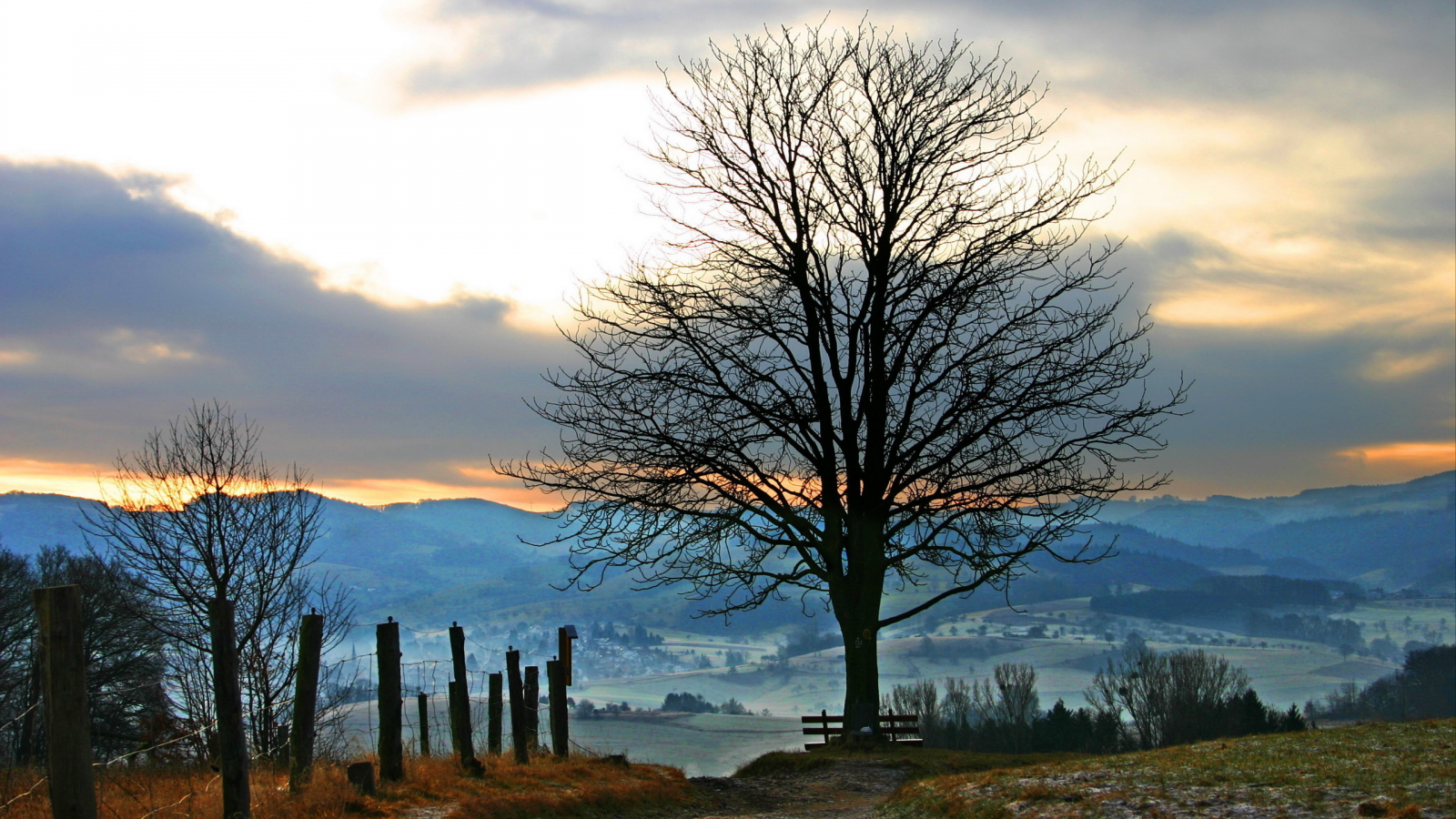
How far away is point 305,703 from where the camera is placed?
11156 millimetres

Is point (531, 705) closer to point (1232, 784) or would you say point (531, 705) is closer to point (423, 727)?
point (423, 727)

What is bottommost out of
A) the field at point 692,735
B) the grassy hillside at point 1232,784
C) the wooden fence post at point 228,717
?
the field at point 692,735

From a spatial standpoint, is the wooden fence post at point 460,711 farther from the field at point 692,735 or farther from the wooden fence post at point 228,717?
the field at point 692,735

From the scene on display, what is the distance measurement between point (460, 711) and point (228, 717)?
4.33m

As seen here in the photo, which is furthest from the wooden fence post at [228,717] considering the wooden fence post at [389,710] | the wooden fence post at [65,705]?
the wooden fence post at [389,710]

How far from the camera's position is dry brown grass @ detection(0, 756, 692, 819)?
10.0m

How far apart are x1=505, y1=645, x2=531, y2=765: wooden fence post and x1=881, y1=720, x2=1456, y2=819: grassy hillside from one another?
18.1ft

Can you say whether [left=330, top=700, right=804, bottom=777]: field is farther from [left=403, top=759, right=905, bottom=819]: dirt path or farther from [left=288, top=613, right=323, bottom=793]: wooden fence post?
[left=288, top=613, right=323, bottom=793]: wooden fence post

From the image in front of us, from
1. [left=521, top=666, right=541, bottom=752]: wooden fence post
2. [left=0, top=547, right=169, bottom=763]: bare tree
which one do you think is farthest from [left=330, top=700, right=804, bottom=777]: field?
[left=521, top=666, right=541, bottom=752]: wooden fence post

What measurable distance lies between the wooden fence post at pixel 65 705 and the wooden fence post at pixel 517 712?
759cm

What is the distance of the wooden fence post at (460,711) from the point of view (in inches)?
524

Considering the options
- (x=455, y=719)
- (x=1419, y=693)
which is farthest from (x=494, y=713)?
(x=1419, y=693)

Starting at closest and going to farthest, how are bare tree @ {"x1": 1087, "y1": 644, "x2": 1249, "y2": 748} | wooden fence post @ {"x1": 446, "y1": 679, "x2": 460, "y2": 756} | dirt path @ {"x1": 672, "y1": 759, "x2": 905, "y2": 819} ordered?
1. wooden fence post @ {"x1": 446, "y1": 679, "x2": 460, "y2": 756}
2. dirt path @ {"x1": 672, "y1": 759, "x2": 905, "y2": 819}
3. bare tree @ {"x1": 1087, "y1": 644, "x2": 1249, "y2": 748}

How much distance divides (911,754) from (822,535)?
4610mm
